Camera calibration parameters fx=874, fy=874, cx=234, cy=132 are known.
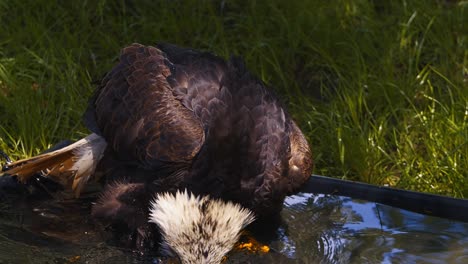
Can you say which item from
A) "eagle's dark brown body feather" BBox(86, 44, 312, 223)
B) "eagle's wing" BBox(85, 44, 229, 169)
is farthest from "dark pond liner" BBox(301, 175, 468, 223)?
"eagle's wing" BBox(85, 44, 229, 169)

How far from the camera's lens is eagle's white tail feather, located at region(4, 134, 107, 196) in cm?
445

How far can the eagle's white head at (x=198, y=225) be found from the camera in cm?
353

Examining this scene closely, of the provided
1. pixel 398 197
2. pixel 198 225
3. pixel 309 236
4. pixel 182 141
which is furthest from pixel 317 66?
pixel 198 225

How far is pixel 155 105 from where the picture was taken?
4.15 metres

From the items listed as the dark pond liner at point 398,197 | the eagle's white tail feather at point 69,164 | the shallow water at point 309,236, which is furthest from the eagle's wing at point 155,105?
the dark pond liner at point 398,197

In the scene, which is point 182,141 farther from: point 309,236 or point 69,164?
point 69,164

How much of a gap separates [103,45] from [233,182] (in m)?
2.47

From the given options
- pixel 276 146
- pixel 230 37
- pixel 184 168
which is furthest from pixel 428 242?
pixel 230 37

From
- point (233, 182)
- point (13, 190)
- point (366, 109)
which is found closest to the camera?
point (233, 182)

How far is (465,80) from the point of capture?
5.54m

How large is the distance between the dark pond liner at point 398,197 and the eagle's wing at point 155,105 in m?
0.68

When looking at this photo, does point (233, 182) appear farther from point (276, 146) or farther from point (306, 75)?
point (306, 75)

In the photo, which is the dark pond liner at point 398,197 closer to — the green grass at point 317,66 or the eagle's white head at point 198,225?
the green grass at point 317,66

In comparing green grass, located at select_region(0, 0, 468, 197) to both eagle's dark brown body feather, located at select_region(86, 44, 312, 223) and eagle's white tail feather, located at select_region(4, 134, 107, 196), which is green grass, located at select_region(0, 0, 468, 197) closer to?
eagle's white tail feather, located at select_region(4, 134, 107, 196)
